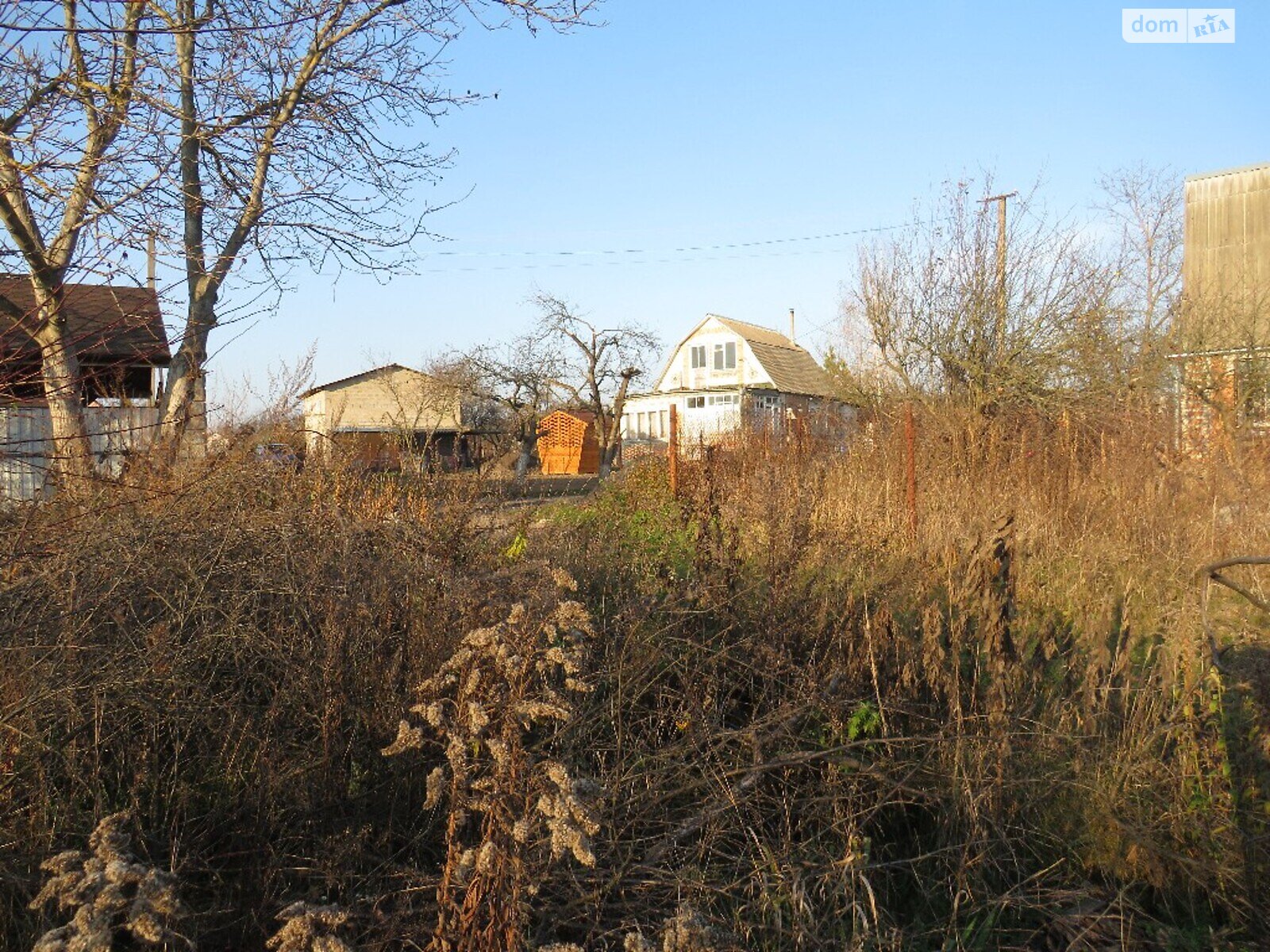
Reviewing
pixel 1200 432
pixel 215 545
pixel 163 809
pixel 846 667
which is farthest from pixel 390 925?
pixel 1200 432

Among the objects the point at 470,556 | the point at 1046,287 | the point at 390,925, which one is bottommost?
the point at 390,925

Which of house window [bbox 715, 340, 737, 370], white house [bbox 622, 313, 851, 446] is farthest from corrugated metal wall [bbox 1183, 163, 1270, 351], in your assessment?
house window [bbox 715, 340, 737, 370]

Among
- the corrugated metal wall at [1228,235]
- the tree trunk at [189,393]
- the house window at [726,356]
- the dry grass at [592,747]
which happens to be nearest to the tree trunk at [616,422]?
the house window at [726,356]

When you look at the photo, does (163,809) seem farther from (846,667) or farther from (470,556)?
(846,667)

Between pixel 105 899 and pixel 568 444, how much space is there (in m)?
35.5

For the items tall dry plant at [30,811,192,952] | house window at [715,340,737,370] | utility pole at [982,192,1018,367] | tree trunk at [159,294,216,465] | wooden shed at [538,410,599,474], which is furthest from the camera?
house window at [715,340,737,370]

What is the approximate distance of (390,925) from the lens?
2459mm

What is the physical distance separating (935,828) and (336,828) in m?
2.11

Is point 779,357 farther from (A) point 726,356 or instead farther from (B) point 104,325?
(B) point 104,325

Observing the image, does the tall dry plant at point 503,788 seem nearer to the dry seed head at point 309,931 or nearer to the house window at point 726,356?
the dry seed head at point 309,931

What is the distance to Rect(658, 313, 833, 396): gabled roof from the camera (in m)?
38.6

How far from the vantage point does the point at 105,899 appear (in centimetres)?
193

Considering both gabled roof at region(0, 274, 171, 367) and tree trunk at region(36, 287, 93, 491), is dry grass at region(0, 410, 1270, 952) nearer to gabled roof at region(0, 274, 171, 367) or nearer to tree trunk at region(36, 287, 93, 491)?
tree trunk at region(36, 287, 93, 491)

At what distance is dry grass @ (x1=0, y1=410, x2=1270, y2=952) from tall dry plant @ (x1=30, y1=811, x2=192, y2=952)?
433 mm
